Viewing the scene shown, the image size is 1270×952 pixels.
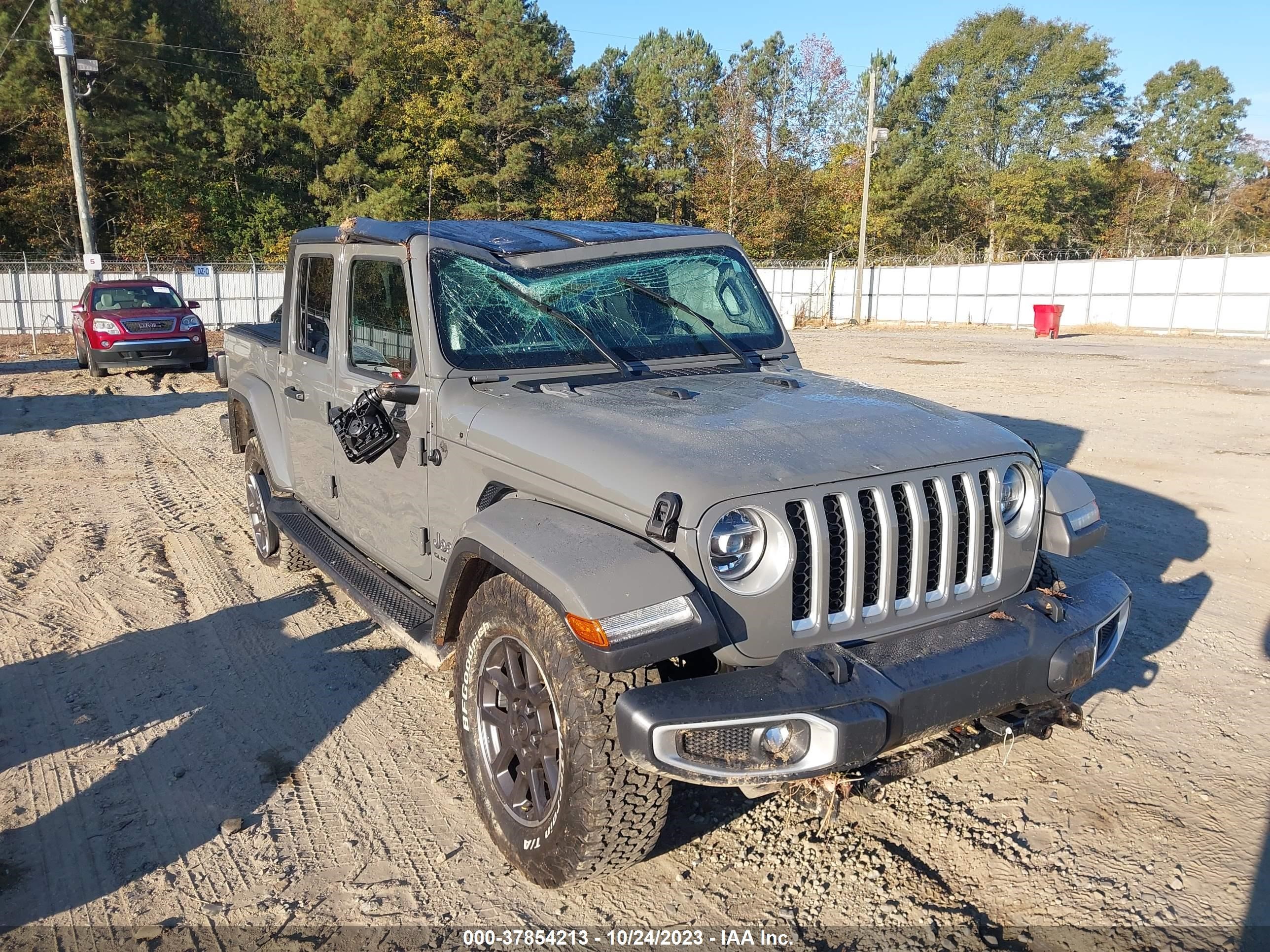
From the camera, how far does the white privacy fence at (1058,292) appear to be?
28609mm

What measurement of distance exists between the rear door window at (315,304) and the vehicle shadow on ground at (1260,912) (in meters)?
4.42

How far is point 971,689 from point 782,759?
624 mm

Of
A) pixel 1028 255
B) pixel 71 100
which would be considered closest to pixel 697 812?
pixel 71 100

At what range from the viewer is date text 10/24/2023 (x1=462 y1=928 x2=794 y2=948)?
2756 millimetres

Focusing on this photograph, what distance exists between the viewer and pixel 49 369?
18.2m

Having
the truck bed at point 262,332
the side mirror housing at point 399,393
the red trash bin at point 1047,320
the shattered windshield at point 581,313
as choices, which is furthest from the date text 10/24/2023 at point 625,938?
the red trash bin at point 1047,320

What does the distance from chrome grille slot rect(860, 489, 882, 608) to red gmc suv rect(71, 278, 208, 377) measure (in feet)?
53.7

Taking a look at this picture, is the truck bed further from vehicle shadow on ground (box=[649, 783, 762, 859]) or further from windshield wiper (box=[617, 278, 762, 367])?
vehicle shadow on ground (box=[649, 783, 762, 859])

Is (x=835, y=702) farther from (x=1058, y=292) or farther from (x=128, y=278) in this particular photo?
(x=1058, y=292)

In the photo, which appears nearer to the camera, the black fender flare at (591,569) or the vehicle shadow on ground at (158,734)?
A: the black fender flare at (591,569)

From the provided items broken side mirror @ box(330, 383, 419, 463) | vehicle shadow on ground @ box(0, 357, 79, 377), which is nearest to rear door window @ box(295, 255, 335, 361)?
broken side mirror @ box(330, 383, 419, 463)

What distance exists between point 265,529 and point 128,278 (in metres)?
24.2

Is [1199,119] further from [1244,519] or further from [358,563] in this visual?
[358,563]

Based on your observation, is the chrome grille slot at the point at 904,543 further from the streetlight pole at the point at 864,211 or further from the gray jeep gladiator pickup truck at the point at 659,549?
the streetlight pole at the point at 864,211
